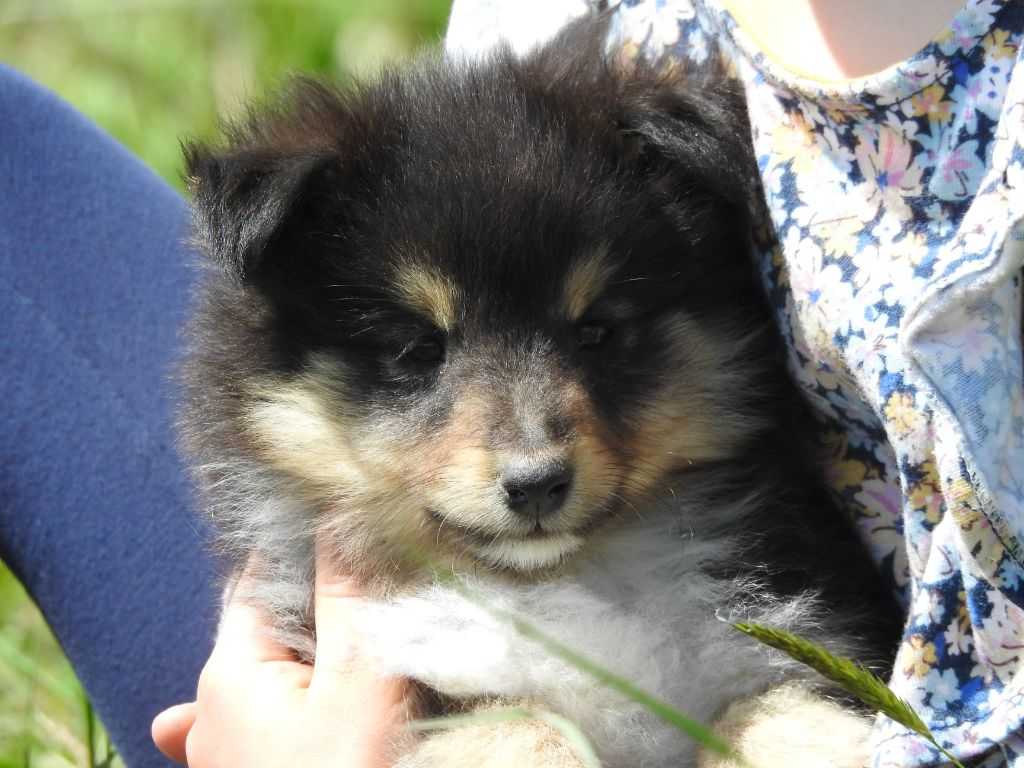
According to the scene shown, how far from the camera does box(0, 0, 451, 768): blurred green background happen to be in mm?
6133

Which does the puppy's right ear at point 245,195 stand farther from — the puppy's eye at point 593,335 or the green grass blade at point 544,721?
the green grass blade at point 544,721

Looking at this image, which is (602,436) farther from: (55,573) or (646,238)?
(55,573)

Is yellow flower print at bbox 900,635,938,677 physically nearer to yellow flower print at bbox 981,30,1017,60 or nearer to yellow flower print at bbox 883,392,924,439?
yellow flower print at bbox 883,392,924,439

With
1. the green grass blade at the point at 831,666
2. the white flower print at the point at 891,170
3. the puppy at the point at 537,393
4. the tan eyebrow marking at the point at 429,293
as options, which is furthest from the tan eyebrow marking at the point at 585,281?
the green grass blade at the point at 831,666

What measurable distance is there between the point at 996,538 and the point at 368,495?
4.05 ft

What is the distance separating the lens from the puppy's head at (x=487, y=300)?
2217mm

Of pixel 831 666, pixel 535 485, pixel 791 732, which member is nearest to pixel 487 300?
pixel 535 485

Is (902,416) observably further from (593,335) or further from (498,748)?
(498,748)

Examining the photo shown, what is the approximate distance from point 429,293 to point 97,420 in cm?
126

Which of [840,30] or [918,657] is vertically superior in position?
[840,30]

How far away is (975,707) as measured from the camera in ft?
6.19

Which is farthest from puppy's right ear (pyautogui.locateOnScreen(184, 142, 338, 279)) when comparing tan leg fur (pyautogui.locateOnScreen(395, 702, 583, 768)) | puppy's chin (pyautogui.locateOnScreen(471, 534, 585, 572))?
tan leg fur (pyautogui.locateOnScreen(395, 702, 583, 768))

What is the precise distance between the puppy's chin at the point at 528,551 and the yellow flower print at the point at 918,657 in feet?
2.10

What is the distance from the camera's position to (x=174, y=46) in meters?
6.52
